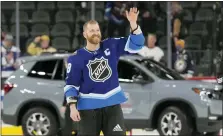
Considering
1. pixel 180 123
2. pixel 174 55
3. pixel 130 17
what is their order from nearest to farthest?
pixel 130 17, pixel 180 123, pixel 174 55

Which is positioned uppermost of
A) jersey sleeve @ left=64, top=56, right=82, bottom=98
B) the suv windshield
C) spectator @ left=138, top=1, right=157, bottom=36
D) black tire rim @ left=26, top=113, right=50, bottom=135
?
spectator @ left=138, top=1, right=157, bottom=36

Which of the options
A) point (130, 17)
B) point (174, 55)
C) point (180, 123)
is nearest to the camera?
point (130, 17)

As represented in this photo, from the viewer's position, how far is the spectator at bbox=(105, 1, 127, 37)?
45.6ft

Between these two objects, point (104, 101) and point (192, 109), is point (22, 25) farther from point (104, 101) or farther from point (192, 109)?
point (104, 101)

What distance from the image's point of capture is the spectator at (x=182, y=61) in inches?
533

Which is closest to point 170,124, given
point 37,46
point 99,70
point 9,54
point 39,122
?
point 39,122

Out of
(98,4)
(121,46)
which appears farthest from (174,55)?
(121,46)

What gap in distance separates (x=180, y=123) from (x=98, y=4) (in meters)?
4.52

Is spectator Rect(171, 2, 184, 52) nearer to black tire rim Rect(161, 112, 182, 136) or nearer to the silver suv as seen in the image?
the silver suv

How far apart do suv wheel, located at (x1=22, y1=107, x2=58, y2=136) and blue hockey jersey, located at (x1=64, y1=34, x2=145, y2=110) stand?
4608 mm

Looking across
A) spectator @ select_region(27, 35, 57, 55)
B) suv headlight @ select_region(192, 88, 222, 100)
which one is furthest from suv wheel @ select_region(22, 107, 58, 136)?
spectator @ select_region(27, 35, 57, 55)

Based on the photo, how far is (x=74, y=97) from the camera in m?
5.84

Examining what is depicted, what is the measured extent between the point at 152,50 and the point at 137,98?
3.22m

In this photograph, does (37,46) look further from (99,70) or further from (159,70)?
(99,70)
